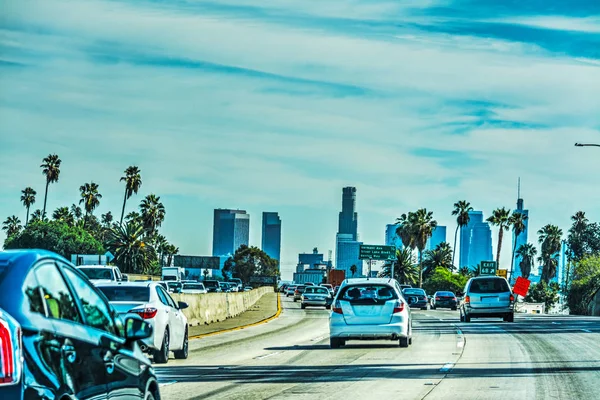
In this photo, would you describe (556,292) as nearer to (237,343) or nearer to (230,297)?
(230,297)

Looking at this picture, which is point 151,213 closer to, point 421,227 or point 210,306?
point 421,227

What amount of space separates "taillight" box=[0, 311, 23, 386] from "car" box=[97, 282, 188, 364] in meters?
12.8

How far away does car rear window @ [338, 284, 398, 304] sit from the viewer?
78.3 feet

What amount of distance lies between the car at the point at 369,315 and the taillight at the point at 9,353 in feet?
62.4

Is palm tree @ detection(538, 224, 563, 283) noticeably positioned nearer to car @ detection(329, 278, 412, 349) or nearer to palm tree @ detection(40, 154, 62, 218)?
palm tree @ detection(40, 154, 62, 218)

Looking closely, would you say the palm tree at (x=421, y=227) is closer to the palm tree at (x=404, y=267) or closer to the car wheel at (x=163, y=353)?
the palm tree at (x=404, y=267)

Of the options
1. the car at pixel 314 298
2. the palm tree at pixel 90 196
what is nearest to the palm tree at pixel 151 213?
the palm tree at pixel 90 196

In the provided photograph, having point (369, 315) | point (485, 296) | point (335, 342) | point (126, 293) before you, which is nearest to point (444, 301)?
point (485, 296)

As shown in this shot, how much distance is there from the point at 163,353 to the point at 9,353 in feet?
46.0

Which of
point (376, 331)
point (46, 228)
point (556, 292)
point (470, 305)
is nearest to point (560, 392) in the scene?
point (376, 331)

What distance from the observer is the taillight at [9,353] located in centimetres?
472

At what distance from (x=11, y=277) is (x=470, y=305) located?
35.0 meters

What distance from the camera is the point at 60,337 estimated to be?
17.7 feet

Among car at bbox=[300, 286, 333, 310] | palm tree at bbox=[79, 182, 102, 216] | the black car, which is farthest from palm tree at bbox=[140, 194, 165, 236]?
the black car
